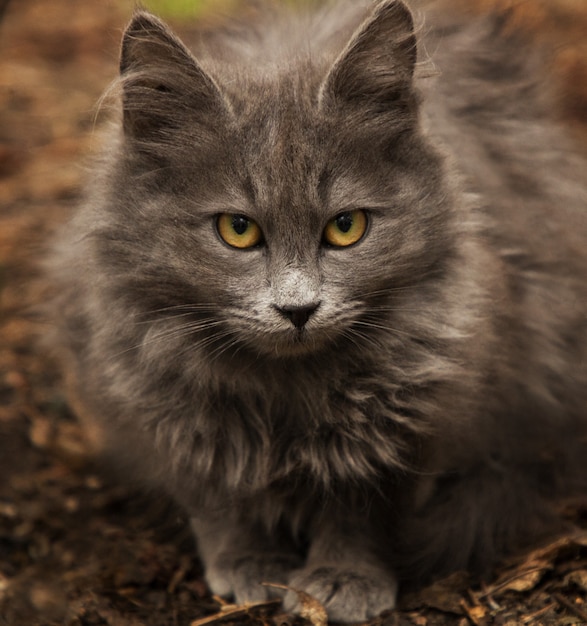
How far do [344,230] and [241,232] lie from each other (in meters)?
0.28

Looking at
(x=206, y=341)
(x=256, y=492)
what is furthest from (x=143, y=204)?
(x=256, y=492)

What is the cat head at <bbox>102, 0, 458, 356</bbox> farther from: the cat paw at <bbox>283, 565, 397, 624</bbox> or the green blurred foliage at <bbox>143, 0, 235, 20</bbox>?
the cat paw at <bbox>283, 565, 397, 624</bbox>

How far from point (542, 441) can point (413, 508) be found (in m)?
0.64

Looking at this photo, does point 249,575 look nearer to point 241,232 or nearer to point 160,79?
point 241,232

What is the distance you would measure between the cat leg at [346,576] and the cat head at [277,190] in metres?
0.72

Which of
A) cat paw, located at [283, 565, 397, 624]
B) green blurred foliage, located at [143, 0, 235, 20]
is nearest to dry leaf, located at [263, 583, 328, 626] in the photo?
cat paw, located at [283, 565, 397, 624]

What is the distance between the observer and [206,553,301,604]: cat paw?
10.1 ft

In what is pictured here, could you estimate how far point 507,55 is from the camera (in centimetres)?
382

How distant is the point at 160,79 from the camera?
8.75 feet

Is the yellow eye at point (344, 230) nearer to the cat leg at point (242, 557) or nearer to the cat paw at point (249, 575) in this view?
the cat leg at point (242, 557)

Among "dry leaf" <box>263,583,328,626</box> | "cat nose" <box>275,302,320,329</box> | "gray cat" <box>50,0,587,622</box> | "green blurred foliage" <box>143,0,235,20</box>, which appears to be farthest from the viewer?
"green blurred foliage" <box>143,0,235,20</box>

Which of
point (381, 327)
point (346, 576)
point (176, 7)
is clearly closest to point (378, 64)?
point (381, 327)

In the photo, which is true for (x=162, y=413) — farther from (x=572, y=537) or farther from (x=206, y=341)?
(x=572, y=537)

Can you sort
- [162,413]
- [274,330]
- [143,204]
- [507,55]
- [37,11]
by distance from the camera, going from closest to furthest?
[274,330], [143,204], [162,413], [507,55], [37,11]
